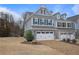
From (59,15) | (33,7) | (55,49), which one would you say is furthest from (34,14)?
(55,49)

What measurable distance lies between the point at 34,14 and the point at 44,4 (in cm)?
20

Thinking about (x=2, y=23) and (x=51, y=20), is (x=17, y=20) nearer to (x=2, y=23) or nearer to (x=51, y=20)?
(x=2, y=23)

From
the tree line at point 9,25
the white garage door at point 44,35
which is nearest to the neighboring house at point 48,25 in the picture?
the white garage door at point 44,35

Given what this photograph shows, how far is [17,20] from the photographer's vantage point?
3600 mm

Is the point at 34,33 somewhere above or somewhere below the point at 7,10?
below

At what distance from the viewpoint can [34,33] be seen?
3.60m

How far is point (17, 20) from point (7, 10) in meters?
0.20

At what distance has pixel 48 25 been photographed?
3.61m

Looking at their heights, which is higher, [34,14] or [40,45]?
[34,14]

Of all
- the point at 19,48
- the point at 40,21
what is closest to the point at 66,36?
the point at 40,21

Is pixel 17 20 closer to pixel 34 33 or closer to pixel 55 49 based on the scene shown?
pixel 34 33
